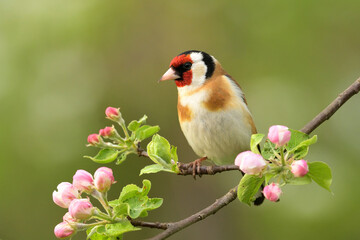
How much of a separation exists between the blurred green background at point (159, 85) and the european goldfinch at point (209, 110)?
4228 mm

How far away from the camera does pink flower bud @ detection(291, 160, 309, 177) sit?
1849mm

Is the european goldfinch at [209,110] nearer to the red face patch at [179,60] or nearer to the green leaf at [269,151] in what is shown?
the red face patch at [179,60]

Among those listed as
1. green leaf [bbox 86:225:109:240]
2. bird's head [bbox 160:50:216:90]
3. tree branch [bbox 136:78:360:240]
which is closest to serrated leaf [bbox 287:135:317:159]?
tree branch [bbox 136:78:360:240]

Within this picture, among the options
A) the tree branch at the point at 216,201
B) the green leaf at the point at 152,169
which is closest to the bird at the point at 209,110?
the tree branch at the point at 216,201

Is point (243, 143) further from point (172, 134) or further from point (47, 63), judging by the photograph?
point (47, 63)

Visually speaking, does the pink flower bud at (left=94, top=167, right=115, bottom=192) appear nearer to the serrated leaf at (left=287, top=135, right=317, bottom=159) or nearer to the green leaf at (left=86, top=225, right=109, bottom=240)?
the green leaf at (left=86, top=225, right=109, bottom=240)

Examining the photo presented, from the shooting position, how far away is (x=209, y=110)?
3346 mm

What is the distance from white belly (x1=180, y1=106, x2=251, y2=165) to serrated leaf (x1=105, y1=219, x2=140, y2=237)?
4.39 ft

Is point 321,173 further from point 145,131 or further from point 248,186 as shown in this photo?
point 145,131

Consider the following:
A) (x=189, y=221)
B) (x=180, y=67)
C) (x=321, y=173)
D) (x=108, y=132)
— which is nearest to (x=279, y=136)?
(x=321, y=173)

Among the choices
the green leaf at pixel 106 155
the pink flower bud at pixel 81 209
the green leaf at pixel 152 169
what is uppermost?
the green leaf at pixel 106 155

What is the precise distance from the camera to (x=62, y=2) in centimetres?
978

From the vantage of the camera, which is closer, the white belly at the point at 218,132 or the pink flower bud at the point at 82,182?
the pink flower bud at the point at 82,182

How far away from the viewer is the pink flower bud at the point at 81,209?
2064 millimetres
